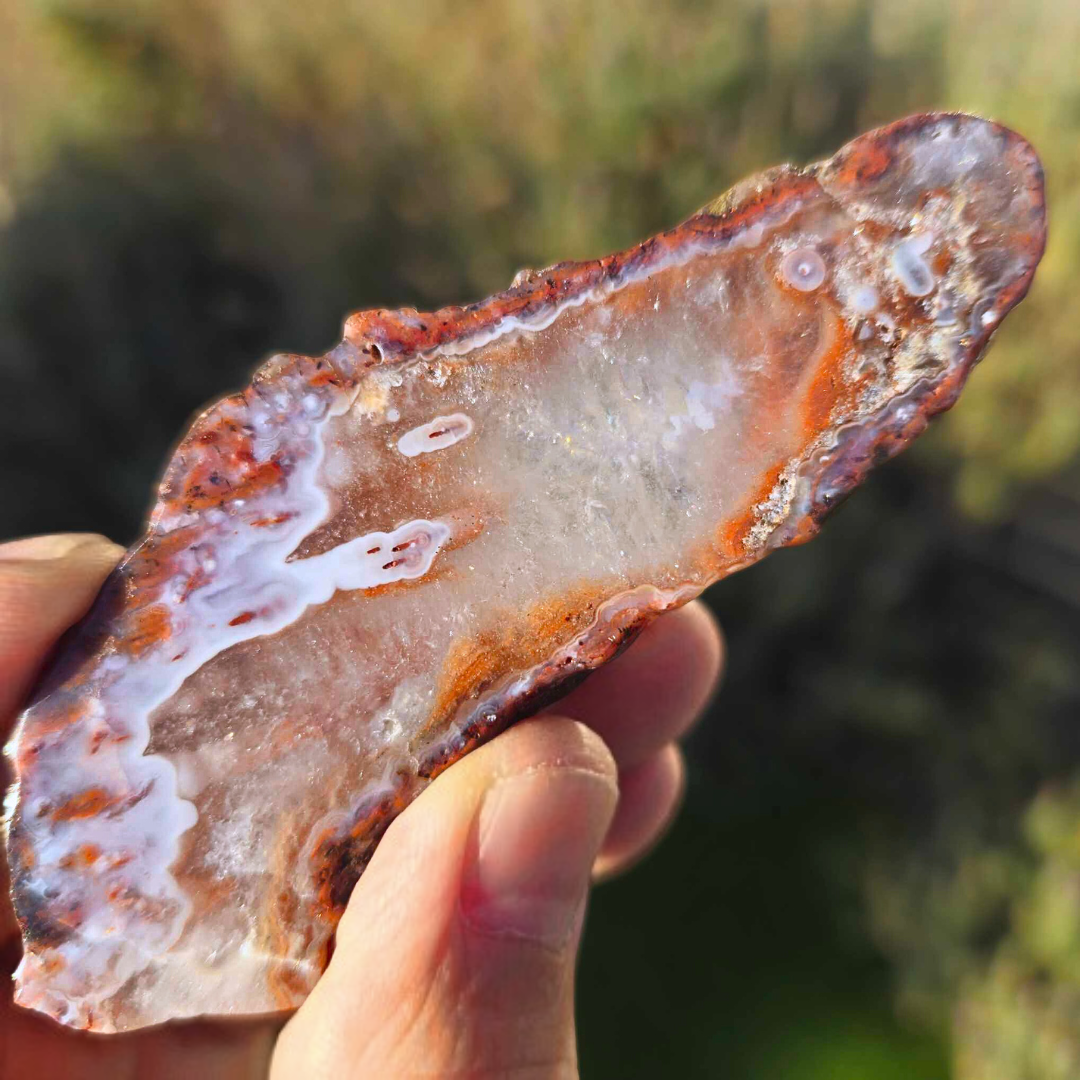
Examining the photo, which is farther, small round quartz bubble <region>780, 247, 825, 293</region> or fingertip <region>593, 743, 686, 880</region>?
fingertip <region>593, 743, 686, 880</region>

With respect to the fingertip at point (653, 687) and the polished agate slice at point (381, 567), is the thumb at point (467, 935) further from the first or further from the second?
the fingertip at point (653, 687)

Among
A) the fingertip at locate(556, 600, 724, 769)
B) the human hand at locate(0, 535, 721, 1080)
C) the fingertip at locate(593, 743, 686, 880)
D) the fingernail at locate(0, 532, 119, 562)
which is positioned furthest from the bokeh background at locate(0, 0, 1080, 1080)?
the human hand at locate(0, 535, 721, 1080)

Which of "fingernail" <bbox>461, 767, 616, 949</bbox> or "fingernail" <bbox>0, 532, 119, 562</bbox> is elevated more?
"fingernail" <bbox>0, 532, 119, 562</bbox>

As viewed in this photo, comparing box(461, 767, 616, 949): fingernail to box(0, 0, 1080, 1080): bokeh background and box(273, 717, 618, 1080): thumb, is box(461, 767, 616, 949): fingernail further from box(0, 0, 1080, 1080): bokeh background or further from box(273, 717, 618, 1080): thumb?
box(0, 0, 1080, 1080): bokeh background

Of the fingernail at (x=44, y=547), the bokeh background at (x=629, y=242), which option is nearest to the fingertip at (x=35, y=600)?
the fingernail at (x=44, y=547)

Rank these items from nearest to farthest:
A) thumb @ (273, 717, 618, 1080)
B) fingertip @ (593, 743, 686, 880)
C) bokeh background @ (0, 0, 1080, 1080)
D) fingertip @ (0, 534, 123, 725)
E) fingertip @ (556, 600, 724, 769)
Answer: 1. thumb @ (273, 717, 618, 1080)
2. fingertip @ (0, 534, 123, 725)
3. fingertip @ (556, 600, 724, 769)
4. fingertip @ (593, 743, 686, 880)
5. bokeh background @ (0, 0, 1080, 1080)

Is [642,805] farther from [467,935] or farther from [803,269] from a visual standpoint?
[803,269]

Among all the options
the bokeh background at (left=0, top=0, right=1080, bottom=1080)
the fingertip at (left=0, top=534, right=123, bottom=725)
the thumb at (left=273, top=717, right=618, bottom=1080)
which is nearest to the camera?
the thumb at (left=273, top=717, right=618, bottom=1080)

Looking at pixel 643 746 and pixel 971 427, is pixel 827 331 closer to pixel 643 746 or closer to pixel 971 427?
pixel 643 746
